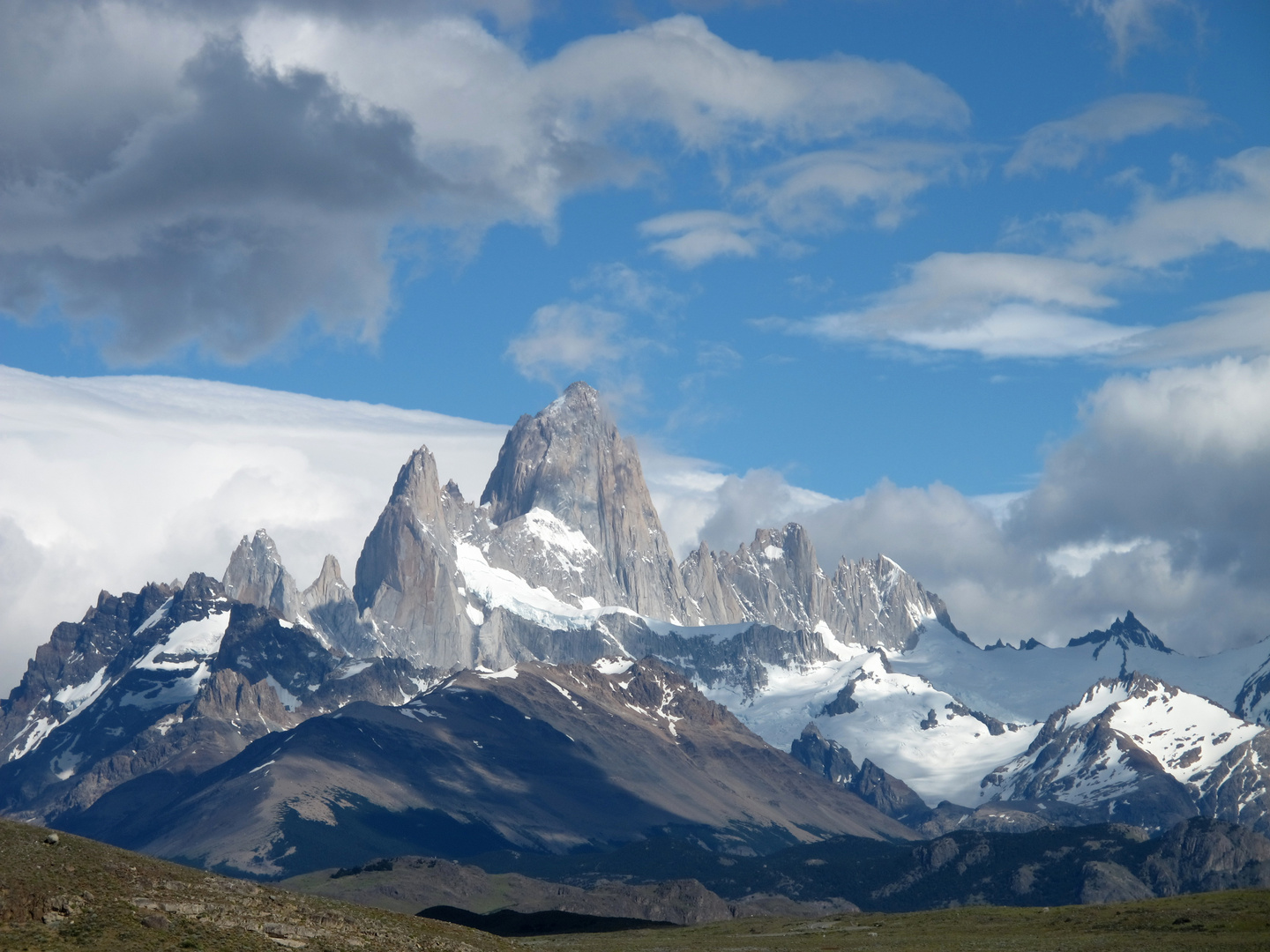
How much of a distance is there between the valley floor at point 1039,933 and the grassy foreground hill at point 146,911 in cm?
4064

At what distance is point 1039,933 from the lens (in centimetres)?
16212

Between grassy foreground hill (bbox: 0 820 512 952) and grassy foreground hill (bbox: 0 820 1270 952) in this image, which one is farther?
grassy foreground hill (bbox: 0 820 1270 952)

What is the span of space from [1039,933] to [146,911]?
95.5m

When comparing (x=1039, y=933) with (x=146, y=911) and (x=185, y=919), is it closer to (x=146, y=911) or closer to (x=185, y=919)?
(x=185, y=919)

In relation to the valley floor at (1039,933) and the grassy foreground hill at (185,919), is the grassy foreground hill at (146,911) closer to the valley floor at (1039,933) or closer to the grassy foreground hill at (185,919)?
the grassy foreground hill at (185,919)

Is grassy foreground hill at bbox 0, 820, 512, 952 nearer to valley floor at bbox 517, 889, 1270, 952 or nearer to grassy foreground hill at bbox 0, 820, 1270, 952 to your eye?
grassy foreground hill at bbox 0, 820, 1270, 952

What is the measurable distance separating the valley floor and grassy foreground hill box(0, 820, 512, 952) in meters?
40.6

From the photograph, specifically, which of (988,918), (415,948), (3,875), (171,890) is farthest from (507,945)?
(988,918)

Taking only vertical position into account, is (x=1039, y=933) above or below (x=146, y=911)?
below

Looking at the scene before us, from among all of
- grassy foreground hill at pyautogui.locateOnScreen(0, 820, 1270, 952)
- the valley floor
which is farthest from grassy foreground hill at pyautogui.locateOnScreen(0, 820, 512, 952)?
the valley floor

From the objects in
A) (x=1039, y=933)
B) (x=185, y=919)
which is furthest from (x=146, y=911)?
(x=1039, y=933)

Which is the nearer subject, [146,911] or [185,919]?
[146,911]

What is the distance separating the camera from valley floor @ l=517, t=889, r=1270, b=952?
468 feet

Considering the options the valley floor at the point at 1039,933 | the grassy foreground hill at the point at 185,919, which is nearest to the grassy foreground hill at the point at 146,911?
the grassy foreground hill at the point at 185,919
